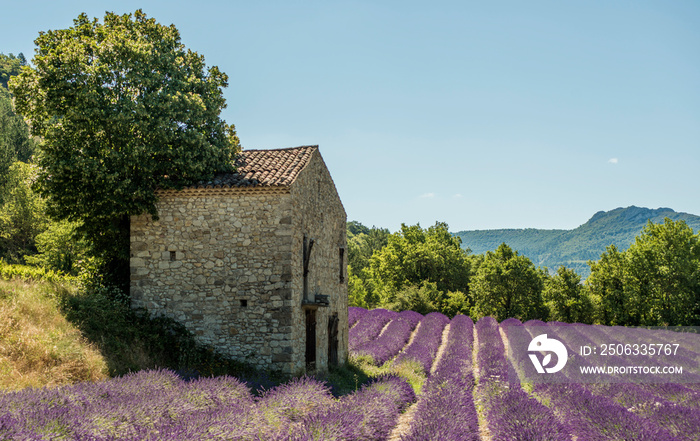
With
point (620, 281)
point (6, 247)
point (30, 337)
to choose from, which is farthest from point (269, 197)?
point (620, 281)

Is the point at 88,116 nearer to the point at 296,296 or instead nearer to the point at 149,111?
the point at 149,111

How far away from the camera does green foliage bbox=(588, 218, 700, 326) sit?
33.8 m

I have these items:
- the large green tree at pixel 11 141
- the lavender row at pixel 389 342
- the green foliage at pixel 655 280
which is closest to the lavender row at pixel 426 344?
the lavender row at pixel 389 342

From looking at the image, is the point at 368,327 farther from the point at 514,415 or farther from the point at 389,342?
the point at 514,415

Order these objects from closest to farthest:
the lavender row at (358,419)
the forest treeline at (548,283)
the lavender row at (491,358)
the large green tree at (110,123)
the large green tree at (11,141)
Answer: the lavender row at (358,419) → the large green tree at (110,123) → the lavender row at (491,358) → the large green tree at (11,141) → the forest treeline at (548,283)

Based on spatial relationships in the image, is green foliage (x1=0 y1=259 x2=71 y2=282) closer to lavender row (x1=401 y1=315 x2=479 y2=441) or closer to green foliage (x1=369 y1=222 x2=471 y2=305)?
lavender row (x1=401 y1=315 x2=479 y2=441)

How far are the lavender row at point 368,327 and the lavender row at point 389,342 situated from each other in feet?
1.21

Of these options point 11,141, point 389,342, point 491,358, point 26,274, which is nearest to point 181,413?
point 26,274

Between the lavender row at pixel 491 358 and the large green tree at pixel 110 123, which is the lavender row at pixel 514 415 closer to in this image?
the lavender row at pixel 491 358

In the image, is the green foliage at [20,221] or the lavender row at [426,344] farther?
the green foliage at [20,221]

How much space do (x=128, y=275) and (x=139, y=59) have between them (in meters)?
5.87

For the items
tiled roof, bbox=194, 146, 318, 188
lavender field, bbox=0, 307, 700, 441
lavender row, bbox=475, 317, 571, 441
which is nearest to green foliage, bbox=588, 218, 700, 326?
lavender field, bbox=0, 307, 700, 441

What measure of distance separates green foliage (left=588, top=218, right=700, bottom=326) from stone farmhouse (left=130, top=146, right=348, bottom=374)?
99.6 feet

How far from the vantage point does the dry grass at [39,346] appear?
8.84 meters
